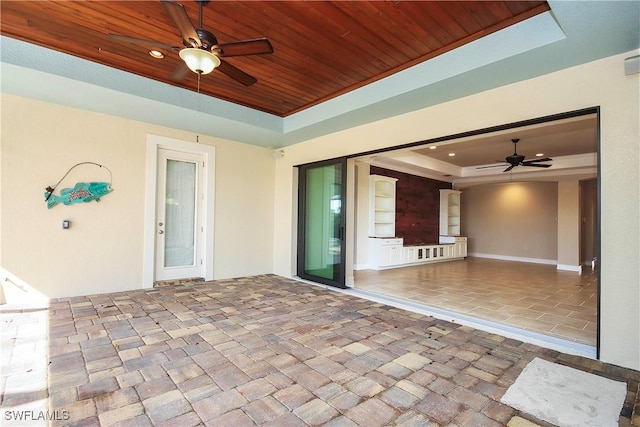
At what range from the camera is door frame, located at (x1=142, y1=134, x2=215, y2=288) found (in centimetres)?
514

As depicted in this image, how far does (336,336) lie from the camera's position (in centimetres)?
320

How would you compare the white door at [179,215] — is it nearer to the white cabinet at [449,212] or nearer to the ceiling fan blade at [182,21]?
the ceiling fan blade at [182,21]

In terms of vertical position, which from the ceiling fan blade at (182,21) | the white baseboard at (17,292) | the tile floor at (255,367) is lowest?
the tile floor at (255,367)

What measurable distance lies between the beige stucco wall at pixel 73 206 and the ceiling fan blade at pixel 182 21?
315 cm

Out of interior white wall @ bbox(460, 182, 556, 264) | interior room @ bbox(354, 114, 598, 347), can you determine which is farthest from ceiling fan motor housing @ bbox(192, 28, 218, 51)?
interior white wall @ bbox(460, 182, 556, 264)

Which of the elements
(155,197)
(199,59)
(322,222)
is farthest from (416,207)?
(199,59)

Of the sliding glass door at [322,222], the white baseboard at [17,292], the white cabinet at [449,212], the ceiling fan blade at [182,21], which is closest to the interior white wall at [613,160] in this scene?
the sliding glass door at [322,222]

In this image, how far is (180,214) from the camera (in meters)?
5.63

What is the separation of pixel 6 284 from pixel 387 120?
5679mm

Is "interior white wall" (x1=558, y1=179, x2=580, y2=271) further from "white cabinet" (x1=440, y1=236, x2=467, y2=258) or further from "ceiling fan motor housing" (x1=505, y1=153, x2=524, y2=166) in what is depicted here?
"ceiling fan motor housing" (x1=505, y1=153, x2=524, y2=166)

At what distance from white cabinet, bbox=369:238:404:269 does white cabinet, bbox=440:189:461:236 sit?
3.00m

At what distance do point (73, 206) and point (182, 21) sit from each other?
12.1 ft

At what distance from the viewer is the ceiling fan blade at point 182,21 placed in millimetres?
2109

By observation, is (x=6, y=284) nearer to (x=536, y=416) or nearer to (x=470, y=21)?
(x=536, y=416)
